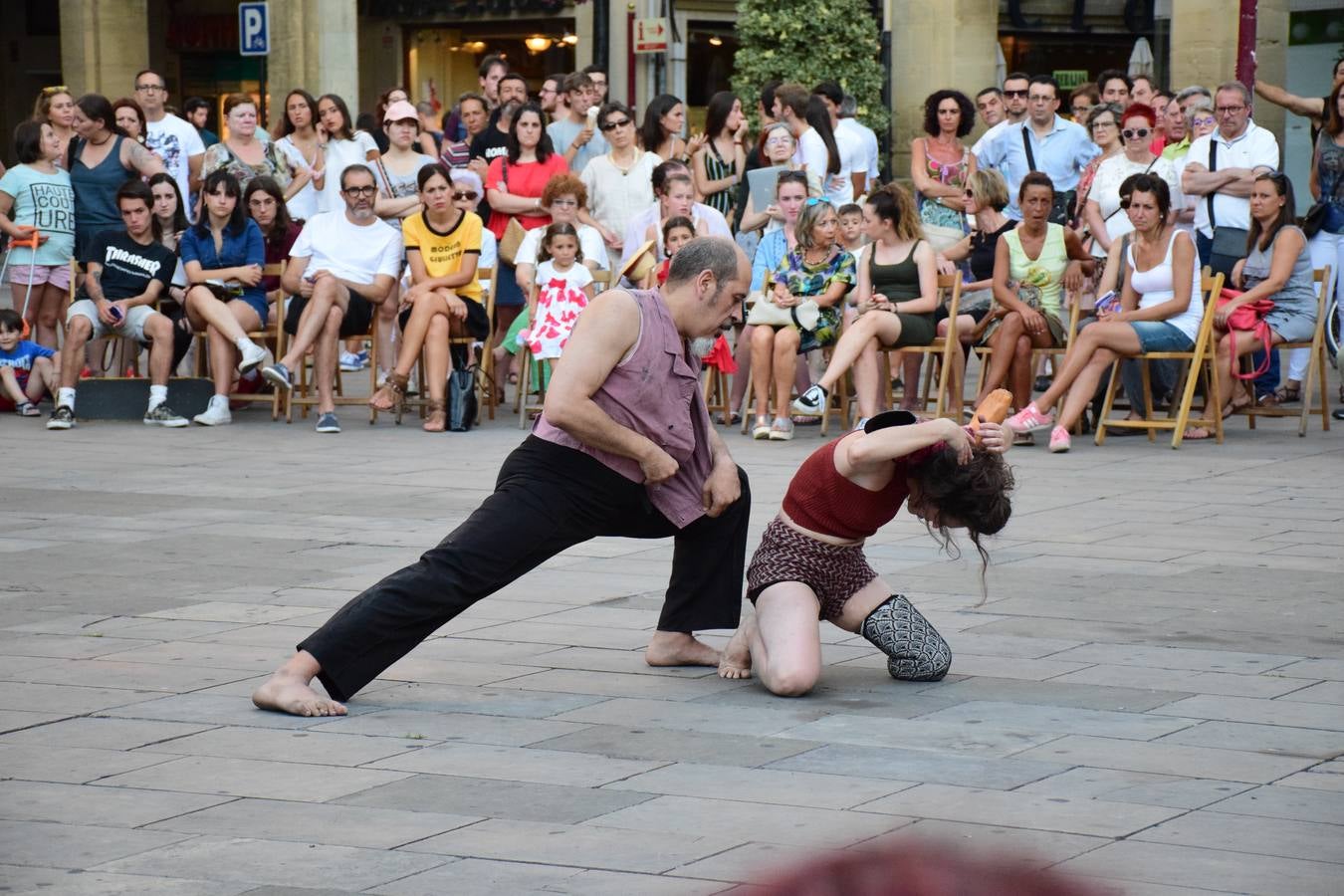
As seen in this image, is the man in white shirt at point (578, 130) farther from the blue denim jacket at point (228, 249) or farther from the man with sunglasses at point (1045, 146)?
the man with sunglasses at point (1045, 146)

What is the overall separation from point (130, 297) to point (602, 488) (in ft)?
28.3

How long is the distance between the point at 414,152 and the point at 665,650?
378 inches

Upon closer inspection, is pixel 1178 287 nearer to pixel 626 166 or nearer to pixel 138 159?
pixel 626 166

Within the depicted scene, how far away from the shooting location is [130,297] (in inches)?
533

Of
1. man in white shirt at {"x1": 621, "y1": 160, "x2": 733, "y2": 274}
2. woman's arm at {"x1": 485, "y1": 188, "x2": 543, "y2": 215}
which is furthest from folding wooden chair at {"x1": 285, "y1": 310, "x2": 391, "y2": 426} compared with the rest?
man in white shirt at {"x1": 621, "y1": 160, "x2": 733, "y2": 274}

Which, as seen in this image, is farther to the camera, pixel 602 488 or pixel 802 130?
pixel 802 130

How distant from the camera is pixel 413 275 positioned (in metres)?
13.3

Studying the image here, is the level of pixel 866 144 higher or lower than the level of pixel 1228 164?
higher

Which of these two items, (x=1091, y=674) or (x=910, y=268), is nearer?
(x=1091, y=674)

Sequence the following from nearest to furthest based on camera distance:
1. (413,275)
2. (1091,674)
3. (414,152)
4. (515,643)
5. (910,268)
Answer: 1. (1091,674)
2. (515,643)
3. (910,268)
4. (413,275)
5. (414,152)

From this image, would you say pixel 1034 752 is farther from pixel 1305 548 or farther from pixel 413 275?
pixel 413 275

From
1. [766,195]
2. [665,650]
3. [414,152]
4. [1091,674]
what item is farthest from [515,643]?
[414,152]

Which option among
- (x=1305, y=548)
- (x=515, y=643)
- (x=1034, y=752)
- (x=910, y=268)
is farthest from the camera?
(x=910, y=268)

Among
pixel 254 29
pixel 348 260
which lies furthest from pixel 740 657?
pixel 254 29
